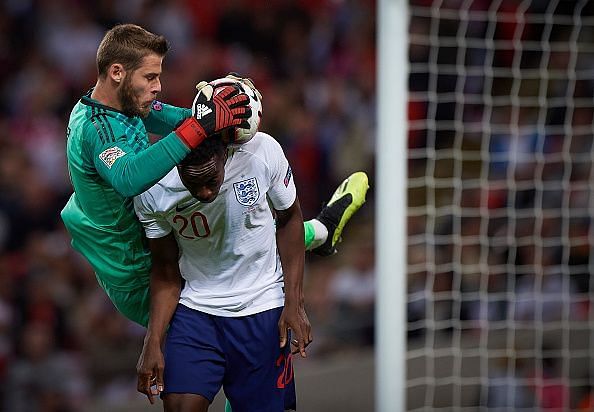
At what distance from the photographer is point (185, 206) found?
324cm

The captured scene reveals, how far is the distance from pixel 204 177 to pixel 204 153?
7cm

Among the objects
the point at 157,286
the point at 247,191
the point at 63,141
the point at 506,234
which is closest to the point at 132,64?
the point at 247,191

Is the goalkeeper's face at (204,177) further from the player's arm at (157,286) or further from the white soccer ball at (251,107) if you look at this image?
the player's arm at (157,286)

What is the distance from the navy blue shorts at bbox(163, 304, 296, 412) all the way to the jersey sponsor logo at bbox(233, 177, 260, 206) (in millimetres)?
402

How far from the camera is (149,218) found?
3.29 meters

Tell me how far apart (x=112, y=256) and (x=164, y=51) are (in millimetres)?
666

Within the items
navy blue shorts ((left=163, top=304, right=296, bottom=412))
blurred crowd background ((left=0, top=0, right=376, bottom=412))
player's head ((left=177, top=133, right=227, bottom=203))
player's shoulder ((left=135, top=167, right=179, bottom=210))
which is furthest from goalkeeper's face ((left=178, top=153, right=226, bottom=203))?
blurred crowd background ((left=0, top=0, right=376, bottom=412))

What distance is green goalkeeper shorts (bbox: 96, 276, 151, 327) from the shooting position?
3.51 m

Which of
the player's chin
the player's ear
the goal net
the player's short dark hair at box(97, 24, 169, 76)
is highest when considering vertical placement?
the player's short dark hair at box(97, 24, 169, 76)

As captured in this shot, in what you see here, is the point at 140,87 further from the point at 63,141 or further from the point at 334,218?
the point at 63,141

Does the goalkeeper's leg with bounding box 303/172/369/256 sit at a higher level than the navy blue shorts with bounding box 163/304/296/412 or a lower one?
higher

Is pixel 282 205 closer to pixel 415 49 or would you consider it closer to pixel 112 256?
pixel 112 256

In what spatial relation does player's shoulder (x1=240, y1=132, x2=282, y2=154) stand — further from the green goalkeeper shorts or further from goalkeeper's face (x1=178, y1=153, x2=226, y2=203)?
the green goalkeeper shorts

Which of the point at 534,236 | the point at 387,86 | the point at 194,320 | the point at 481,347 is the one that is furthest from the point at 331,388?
the point at 194,320
